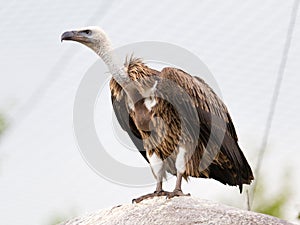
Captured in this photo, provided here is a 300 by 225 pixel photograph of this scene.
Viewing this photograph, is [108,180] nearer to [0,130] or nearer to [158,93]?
[158,93]

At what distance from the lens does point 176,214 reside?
4.67 meters

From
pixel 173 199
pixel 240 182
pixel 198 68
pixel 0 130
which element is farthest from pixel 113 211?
pixel 0 130

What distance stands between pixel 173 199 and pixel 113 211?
1.20 ft

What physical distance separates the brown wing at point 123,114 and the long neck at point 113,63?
0.07 metres

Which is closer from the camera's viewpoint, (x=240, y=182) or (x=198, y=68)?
(x=240, y=182)

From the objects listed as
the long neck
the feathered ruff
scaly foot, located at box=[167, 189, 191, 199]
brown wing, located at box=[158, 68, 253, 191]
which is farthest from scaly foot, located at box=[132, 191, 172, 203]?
the long neck

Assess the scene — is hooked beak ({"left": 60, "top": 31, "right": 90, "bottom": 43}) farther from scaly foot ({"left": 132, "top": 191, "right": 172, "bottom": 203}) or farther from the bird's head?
scaly foot ({"left": 132, "top": 191, "right": 172, "bottom": 203})

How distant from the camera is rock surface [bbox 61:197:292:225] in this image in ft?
15.0

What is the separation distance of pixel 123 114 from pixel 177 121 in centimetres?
47

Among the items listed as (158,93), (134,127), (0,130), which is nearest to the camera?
(158,93)

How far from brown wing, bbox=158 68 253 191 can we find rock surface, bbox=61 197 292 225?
789mm

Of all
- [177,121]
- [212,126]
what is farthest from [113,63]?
[212,126]

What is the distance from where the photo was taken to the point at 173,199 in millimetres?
4914

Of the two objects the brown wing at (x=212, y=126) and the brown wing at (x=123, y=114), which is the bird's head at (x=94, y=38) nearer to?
the brown wing at (x=123, y=114)
